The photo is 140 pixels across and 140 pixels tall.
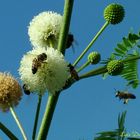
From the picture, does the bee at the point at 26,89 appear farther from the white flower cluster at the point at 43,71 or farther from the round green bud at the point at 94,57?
the round green bud at the point at 94,57

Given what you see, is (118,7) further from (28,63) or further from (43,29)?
(28,63)

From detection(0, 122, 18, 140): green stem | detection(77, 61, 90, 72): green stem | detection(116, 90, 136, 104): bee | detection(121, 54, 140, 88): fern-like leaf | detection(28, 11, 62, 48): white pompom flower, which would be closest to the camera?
detection(0, 122, 18, 140): green stem

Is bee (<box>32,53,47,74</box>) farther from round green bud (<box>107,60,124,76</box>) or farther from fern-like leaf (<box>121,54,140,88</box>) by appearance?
fern-like leaf (<box>121,54,140,88</box>)

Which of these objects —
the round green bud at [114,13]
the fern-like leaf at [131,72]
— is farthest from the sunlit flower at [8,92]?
the fern-like leaf at [131,72]

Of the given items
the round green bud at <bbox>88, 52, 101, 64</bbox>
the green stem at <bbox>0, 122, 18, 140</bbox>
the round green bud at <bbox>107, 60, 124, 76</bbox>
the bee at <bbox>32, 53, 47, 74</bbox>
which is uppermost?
the round green bud at <bbox>88, 52, 101, 64</bbox>

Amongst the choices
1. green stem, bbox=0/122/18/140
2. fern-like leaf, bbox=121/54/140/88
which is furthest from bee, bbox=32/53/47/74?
fern-like leaf, bbox=121/54/140/88

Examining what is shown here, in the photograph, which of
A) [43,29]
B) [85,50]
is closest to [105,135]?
[85,50]

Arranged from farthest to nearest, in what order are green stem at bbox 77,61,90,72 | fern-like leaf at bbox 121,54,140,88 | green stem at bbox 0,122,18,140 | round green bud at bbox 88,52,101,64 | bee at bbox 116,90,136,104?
bee at bbox 116,90,136,104
fern-like leaf at bbox 121,54,140,88
round green bud at bbox 88,52,101,64
green stem at bbox 77,61,90,72
green stem at bbox 0,122,18,140
